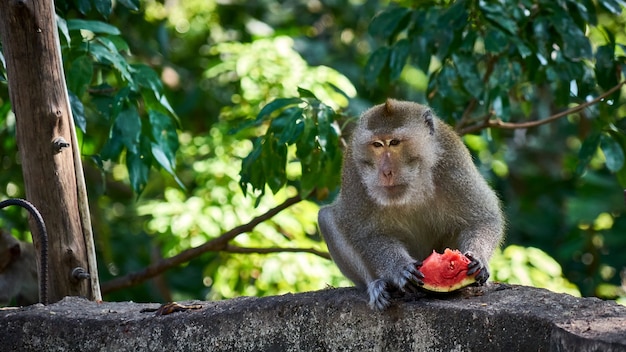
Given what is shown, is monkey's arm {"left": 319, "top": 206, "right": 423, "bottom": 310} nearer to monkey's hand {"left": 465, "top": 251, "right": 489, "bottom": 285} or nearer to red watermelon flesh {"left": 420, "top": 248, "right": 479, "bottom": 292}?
red watermelon flesh {"left": 420, "top": 248, "right": 479, "bottom": 292}

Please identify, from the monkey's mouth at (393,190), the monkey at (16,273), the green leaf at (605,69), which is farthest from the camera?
the monkey at (16,273)

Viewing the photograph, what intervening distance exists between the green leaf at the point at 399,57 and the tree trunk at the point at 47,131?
2082mm

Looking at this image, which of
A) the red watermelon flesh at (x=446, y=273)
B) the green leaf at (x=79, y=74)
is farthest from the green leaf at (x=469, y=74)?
the green leaf at (x=79, y=74)

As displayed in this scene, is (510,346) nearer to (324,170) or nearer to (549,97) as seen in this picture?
(324,170)

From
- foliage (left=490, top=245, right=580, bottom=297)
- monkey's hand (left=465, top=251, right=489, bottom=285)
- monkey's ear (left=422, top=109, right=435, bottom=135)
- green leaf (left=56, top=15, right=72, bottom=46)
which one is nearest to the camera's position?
monkey's hand (left=465, top=251, right=489, bottom=285)

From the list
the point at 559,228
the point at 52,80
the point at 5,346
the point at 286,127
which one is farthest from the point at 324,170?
the point at 559,228

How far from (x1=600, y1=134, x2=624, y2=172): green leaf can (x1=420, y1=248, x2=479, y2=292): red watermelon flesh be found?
194 cm

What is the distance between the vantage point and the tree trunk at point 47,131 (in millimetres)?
4691

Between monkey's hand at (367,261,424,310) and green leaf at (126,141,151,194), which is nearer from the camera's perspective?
monkey's hand at (367,261,424,310)

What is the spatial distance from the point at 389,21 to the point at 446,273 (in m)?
2.48

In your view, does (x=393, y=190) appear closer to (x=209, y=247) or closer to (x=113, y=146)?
(x=113, y=146)

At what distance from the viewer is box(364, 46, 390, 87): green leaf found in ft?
19.7

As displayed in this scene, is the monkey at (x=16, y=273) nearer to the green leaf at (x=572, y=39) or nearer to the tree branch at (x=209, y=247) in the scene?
the tree branch at (x=209, y=247)

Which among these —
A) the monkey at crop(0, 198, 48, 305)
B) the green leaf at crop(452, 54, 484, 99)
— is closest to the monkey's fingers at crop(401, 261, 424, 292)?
the green leaf at crop(452, 54, 484, 99)
